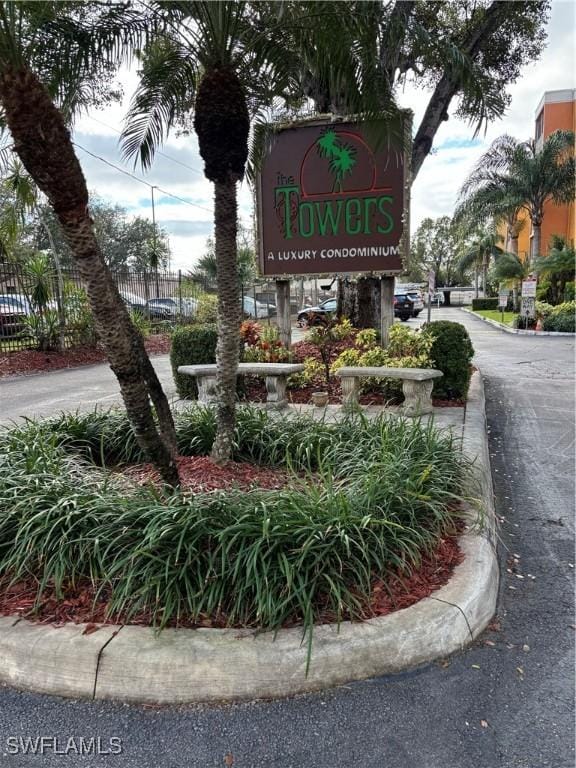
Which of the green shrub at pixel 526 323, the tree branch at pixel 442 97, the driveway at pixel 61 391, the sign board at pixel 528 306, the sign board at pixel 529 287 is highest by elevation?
the tree branch at pixel 442 97

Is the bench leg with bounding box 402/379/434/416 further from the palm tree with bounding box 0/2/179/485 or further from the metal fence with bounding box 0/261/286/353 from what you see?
the metal fence with bounding box 0/261/286/353

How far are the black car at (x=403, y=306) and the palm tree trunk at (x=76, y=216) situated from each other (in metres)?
29.1

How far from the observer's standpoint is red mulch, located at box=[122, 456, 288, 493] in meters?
3.72

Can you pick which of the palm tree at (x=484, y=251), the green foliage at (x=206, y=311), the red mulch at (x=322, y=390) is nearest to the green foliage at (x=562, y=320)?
the green foliage at (x=206, y=311)

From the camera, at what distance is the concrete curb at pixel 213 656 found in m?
2.15

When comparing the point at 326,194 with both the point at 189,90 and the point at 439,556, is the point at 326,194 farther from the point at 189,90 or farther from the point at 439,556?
the point at 439,556

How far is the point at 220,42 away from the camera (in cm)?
350

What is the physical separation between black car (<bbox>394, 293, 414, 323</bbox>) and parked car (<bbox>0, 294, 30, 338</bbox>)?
22084mm

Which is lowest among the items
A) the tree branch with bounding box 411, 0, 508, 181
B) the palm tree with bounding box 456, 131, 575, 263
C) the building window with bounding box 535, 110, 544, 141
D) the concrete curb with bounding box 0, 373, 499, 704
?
the concrete curb with bounding box 0, 373, 499, 704

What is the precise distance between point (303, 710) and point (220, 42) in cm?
383

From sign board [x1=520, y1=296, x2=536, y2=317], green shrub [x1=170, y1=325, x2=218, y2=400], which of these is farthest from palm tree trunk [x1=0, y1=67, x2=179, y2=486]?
sign board [x1=520, y1=296, x2=536, y2=317]

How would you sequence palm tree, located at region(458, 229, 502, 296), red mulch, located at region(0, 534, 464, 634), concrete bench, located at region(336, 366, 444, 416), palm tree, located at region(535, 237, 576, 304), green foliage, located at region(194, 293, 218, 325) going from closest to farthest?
red mulch, located at region(0, 534, 464, 634)
concrete bench, located at region(336, 366, 444, 416)
green foliage, located at region(194, 293, 218, 325)
palm tree, located at region(535, 237, 576, 304)
palm tree, located at region(458, 229, 502, 296)

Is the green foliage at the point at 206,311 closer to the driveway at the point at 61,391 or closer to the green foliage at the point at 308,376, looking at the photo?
the driveway at the point at 61,391

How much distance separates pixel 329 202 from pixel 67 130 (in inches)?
196
